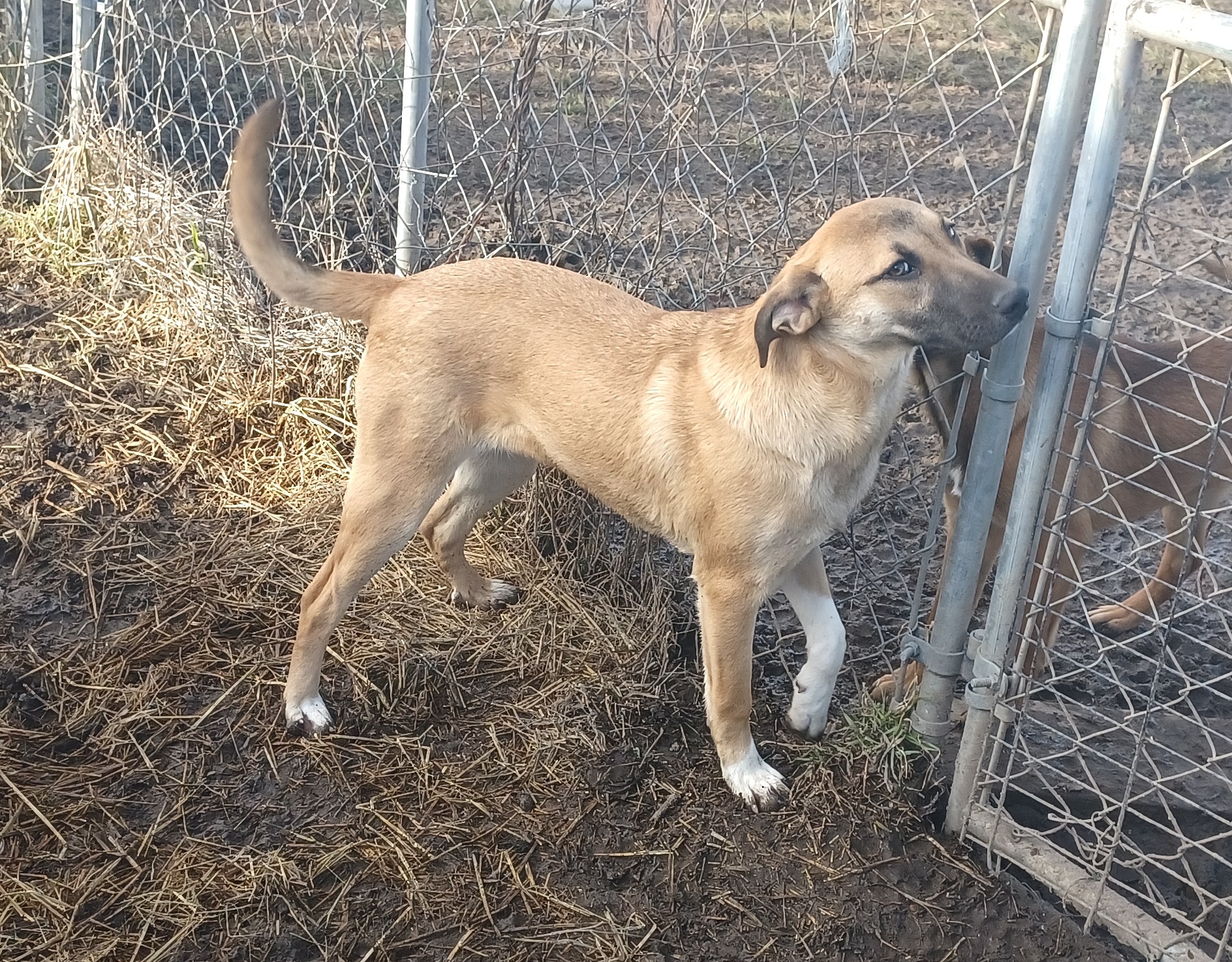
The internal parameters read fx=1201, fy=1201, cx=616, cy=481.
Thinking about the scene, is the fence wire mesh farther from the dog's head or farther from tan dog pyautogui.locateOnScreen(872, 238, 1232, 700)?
the dog's head

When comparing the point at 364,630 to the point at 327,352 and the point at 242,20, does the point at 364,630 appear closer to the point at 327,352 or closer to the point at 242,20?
the point at 327,352

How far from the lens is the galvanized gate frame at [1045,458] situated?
7.80 ft

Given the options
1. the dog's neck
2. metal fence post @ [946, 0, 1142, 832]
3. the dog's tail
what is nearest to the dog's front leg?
→ the dog's neck

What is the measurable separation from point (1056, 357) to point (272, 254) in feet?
6.66

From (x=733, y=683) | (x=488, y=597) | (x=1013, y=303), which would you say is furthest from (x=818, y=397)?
(x=488, y=597)

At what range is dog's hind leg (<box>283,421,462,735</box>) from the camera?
128 inches

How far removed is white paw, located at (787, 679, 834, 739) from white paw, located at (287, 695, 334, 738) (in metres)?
1.33

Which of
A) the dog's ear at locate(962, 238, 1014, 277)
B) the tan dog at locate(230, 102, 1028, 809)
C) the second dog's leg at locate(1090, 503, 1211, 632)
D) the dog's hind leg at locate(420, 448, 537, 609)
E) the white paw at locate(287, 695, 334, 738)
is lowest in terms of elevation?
the second dog's leg at locate(1090, 503, 1211, 632)

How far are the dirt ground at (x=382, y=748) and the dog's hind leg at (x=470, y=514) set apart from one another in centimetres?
8

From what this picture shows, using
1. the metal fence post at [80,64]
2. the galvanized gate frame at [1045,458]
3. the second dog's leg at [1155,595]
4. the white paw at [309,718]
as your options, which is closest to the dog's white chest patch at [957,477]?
the galvanized gate frame at [1045,458]

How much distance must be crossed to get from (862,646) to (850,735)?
22.8 inches

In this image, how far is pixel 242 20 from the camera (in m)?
5.63

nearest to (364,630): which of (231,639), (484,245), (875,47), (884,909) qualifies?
(231,639)

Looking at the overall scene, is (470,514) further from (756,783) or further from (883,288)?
(883,288)
